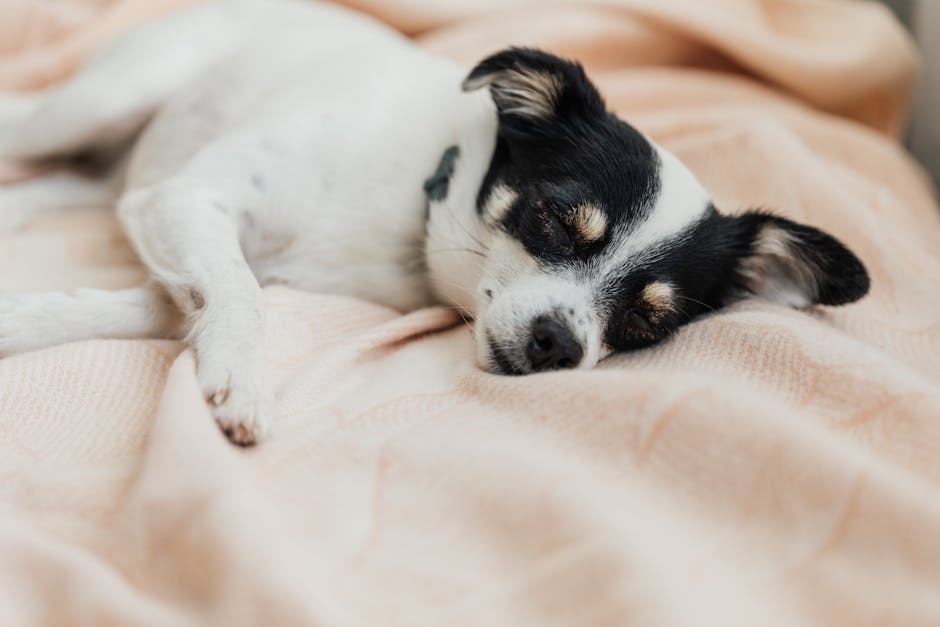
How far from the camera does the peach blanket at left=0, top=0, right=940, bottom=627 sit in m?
0.86

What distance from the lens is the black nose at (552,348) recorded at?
1.43 m

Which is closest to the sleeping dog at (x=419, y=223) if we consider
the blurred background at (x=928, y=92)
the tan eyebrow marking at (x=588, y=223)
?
the tan eyebrow marking at (x=588, y=223)

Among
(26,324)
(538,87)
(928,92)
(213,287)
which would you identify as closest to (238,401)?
(213,287)

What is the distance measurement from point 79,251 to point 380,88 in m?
0.77

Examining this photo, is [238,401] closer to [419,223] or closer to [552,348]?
[552,348]

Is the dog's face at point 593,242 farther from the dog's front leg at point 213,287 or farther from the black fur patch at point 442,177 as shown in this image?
the dog's front leg at point 213,287

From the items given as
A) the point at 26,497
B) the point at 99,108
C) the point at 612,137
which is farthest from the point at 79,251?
the point at 612,137

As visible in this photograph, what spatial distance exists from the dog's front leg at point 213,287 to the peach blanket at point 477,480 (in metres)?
0.05

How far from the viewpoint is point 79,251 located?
6.14ft

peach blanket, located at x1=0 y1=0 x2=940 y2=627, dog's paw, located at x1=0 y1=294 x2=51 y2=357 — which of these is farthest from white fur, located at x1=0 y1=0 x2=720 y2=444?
peach blanket, located at x1=0 y1=0 x2=940 y2=627

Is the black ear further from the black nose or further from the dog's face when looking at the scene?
the black nose

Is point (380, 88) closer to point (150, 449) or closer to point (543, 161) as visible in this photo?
point (543, 161)

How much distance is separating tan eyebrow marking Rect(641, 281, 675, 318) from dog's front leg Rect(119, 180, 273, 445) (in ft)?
2.23

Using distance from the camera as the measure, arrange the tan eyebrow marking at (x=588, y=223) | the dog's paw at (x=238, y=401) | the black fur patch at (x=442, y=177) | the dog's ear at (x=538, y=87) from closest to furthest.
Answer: the dog's paw at (x=238, y=401) < the tan eyebrow marking at (x=588, y=223) < the dog's ear at (x=538, y=87) < the black fur patch at (x=442, y=177)
